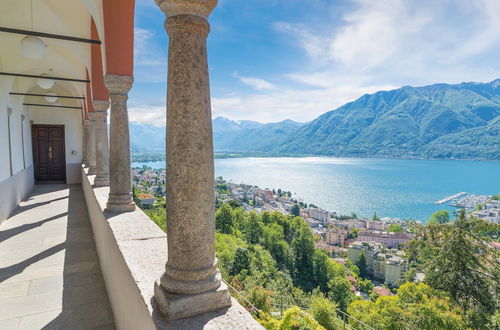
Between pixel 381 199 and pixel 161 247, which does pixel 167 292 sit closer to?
pixel 161 247

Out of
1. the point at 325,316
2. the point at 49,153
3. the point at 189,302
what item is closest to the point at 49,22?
the point at 189,302

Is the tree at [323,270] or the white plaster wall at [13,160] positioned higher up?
the white plaster wall at [13,160]

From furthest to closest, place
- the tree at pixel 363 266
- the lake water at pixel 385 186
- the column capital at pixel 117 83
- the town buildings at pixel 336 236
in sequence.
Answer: the lake water at pixel 385 186
the town buildings at pixel 336 236
the tree at pixel 363 266
the column capital at pixel 117 83

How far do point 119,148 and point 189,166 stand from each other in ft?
9.04

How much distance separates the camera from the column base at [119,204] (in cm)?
371

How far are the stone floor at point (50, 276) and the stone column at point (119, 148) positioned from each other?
938 millimetres

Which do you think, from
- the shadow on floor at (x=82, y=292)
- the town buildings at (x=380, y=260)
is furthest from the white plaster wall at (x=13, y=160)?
the town buildings at (x=380, y=260)

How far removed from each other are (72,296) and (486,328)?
15.9 metres

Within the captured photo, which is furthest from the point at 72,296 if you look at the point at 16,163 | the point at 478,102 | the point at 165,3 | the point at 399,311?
the point at 478,102

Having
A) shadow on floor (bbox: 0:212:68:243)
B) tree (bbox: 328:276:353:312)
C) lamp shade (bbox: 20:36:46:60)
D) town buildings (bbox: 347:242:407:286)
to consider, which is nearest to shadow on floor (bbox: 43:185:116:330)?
shadow on floor (bbox: 0:212:68:243)

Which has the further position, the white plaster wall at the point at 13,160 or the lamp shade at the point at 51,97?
the lamp shade at the point at 51,97

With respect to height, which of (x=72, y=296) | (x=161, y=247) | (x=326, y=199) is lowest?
(x=326, y=199)

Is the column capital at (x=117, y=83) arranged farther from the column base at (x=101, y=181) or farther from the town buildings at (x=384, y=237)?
the town buildings at (x=384, y=237)

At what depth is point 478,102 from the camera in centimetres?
19662
